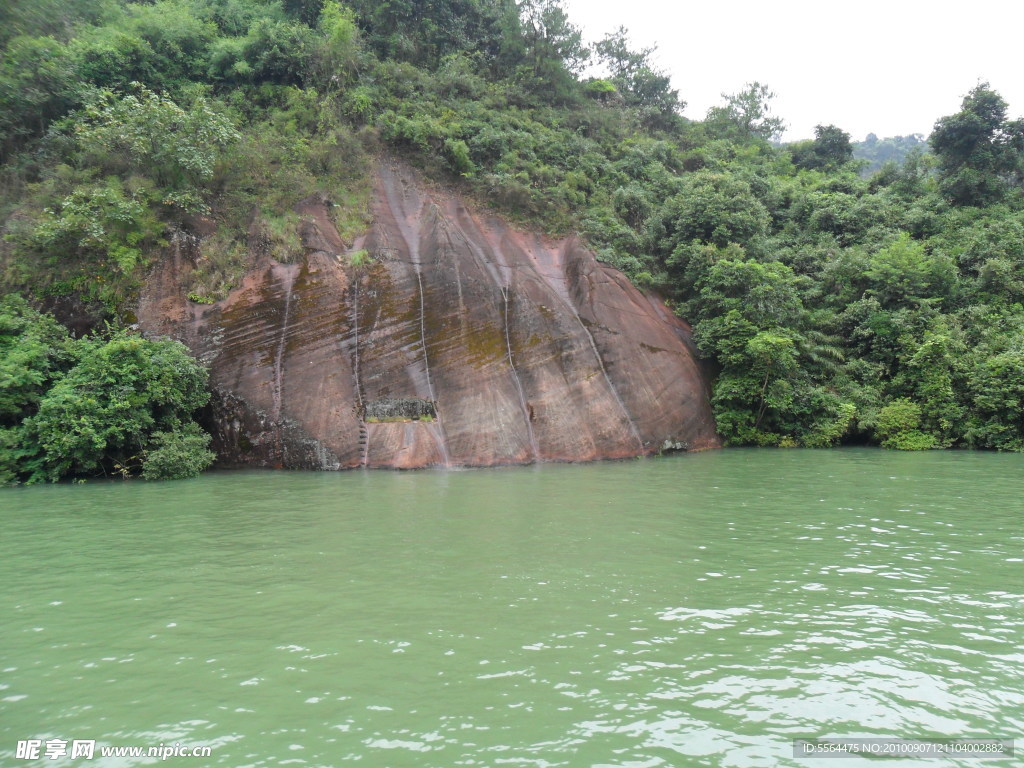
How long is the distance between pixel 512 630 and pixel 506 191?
784 inches

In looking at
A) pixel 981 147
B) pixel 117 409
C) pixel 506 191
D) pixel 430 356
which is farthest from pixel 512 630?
pixel 981 147

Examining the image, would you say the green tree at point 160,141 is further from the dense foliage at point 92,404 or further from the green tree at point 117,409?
the green tree at point 117,409

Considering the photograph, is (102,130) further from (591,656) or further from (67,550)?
(591,656)

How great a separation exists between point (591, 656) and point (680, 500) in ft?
21.3

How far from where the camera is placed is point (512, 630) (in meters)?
5.33

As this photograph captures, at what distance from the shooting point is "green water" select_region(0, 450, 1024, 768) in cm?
389

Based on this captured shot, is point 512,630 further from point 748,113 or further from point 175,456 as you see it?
point 748,113

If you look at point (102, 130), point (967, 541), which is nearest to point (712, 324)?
point (967, 541)

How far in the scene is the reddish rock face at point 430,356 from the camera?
1600 centimetres

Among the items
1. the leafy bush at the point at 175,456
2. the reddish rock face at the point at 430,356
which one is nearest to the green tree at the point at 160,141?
the reddish rock face at the point at 430,356

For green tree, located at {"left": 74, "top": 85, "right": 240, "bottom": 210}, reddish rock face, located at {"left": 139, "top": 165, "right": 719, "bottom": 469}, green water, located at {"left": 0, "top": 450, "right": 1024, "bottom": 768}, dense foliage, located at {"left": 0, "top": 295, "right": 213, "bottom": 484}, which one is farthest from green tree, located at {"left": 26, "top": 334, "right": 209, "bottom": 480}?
green tree, located at {"left": 74, "top": 85, "right": 240, "bottom": 210}

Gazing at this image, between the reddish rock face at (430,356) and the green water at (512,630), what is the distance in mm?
5863

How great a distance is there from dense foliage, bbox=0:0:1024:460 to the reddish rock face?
3.67ft

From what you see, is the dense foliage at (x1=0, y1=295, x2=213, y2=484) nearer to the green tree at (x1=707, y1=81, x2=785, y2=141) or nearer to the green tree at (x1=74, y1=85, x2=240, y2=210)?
the green tree at (x1=74, y1=85, x2=240, y2=210)
